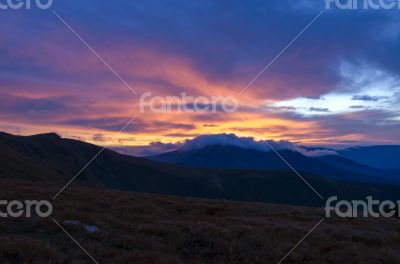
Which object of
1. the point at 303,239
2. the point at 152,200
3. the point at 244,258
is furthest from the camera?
the point at 152,200

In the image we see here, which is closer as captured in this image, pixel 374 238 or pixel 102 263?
pixel 102 263

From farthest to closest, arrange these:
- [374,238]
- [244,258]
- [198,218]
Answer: [198,218] < [374,238] < [244,258]

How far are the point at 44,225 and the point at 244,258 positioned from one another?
977 cm

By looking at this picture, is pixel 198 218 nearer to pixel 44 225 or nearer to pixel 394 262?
pixel 44 225

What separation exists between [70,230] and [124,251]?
4191 mm

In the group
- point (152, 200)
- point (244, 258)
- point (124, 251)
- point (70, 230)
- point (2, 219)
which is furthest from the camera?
point (152, 200)

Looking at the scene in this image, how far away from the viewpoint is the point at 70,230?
1962cm

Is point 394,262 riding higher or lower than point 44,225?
lower

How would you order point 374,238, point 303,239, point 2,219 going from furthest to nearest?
point 374,238 < point 303,239 < point 2,219

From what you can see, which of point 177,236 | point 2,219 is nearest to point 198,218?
point 177,236

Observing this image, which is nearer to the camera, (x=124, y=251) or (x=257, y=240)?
(x=124, y=251)

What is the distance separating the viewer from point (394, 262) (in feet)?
62.1

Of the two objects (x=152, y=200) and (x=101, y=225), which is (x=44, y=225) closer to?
(x=101, y=225)

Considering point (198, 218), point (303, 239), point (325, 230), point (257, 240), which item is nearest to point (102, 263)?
point (257, 240)
